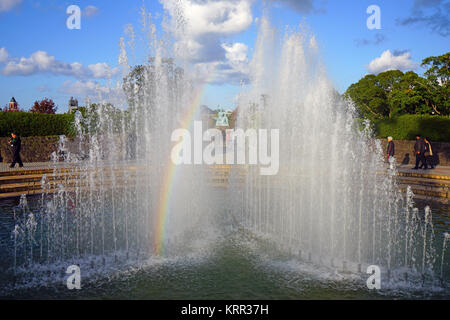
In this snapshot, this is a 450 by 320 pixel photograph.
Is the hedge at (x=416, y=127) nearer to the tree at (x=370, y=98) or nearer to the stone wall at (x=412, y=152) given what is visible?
the stone wall at (x=412, y=152)

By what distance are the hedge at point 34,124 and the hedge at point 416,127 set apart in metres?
20.3

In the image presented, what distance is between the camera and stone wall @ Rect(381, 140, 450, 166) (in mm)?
18234

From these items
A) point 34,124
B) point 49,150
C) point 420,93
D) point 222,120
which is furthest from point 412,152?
point 222,120

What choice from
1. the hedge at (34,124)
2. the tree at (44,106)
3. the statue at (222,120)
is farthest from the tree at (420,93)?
the tree at (44,106)

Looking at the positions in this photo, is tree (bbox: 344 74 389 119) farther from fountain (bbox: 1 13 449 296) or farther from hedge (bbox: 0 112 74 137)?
hedge (bbox: 0 112 74 137)

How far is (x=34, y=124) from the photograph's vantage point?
20578 millimetres

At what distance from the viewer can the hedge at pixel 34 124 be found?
19797 mm

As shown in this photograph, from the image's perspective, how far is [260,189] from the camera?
1416 centimetres

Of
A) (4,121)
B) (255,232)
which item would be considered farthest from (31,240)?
(4,121)

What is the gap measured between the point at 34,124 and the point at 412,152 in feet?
71.7

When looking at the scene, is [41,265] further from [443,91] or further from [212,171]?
[443,91]

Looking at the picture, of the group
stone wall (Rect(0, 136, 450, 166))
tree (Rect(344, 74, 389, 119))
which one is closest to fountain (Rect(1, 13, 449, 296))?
stone wall (Rect(0, 136, 450, 166))

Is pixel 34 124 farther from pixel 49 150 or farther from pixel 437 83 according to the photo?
pixel 437 83

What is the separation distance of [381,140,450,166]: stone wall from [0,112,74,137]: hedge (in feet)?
64.9
